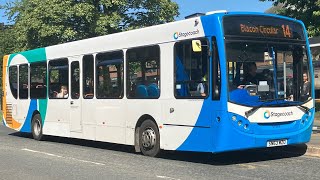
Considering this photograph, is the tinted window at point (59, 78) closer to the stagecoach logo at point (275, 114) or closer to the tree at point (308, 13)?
the stagecoach logo at point (275, 114)

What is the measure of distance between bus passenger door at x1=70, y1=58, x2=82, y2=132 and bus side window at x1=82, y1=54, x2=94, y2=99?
38 cm

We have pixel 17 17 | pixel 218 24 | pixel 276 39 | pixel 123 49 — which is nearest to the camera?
pixel 218 24

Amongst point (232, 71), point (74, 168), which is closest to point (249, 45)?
point (232, 71)

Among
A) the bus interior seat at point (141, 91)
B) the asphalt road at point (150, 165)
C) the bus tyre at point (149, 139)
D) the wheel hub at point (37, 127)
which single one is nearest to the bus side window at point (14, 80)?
the wheel hub at point (37, 127)

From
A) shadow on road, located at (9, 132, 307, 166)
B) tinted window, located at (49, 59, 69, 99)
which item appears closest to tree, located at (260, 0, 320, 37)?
shadow on road, located at (9, 132, 307, 166)

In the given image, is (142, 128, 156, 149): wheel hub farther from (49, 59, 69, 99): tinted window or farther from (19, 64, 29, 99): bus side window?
(19, 64, 29, 99): bus side window

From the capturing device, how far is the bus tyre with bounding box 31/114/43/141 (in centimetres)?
1642

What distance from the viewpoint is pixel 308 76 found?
10609 mm

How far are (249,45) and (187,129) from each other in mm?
2078

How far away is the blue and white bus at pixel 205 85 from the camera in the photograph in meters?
9.46

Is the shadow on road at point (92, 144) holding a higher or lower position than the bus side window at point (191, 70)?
lower

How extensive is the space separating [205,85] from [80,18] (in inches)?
826

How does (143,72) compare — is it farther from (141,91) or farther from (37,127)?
(37,127)

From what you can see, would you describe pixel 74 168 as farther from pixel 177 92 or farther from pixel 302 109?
pixel 302 109
